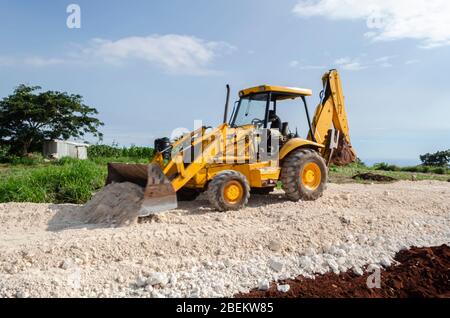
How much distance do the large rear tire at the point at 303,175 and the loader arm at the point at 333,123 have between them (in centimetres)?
88

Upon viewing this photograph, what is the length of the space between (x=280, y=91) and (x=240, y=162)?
67.0 inches

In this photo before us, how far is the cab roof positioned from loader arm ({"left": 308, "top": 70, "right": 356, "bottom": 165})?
3.04ft

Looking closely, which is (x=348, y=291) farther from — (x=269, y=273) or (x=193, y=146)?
(x=193, y=146)

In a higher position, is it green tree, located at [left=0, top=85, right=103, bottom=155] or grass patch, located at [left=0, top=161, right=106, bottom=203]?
green tree, located at [left=0, top=85, right=103, bottom=155]

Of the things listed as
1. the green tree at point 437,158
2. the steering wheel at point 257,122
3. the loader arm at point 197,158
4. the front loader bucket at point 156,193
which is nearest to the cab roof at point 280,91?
the steering wheel at point 257,122

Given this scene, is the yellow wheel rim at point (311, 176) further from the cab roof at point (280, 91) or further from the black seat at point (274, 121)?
the cab roof at point (280, 91)

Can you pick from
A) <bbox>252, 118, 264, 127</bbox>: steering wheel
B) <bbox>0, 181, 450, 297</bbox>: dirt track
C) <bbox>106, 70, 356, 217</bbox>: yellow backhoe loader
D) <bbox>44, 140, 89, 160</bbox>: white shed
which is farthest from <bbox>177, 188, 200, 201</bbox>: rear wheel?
<bbox>44, 140, 89, 160</bbox>: white shed

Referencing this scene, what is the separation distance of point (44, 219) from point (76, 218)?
0.56 metres

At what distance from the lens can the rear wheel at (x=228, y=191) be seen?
7395 mm

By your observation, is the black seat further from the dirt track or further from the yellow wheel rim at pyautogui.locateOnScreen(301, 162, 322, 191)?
the dirt track

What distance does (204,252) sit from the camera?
5.55m

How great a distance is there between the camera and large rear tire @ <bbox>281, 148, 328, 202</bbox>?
27.6 feet

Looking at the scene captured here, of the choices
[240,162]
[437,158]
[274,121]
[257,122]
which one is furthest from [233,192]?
[437,158]
